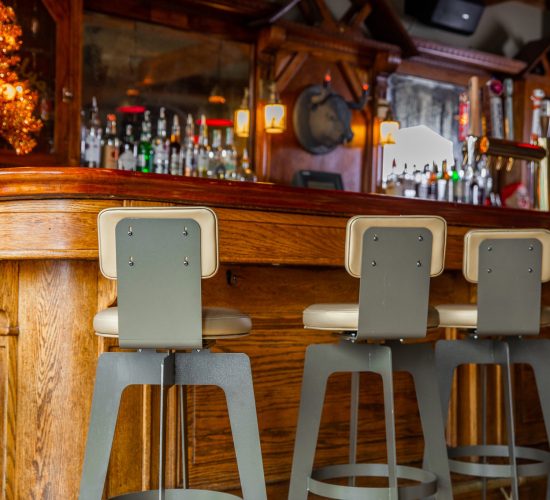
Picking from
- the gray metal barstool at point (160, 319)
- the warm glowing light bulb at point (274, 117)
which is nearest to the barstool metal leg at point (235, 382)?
the gray metal barstool at point (160, 319)

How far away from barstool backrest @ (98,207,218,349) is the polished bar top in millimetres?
376

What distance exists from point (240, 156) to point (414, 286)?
316cm

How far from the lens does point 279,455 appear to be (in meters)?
3.05

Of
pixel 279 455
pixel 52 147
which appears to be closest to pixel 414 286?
pixel 279 455

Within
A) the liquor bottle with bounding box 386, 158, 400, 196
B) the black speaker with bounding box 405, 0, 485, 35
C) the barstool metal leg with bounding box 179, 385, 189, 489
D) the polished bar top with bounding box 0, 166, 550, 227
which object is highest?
the black speaker with bounding box 405, 0, 485, 35

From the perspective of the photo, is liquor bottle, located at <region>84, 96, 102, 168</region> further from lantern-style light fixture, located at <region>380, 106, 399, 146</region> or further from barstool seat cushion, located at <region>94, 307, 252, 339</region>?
barstool seat cushion, located at <region>94, 307, 252, 339</region>

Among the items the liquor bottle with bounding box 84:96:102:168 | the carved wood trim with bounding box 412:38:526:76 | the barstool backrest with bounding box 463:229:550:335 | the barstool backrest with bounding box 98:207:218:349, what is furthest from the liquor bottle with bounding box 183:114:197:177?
the barstool backrest with bounding box 98:207:218:349

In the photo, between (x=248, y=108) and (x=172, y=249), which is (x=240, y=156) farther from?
(x=172, y=249)

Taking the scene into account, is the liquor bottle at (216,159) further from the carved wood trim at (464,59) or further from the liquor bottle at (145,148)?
the carved wood trim at (464,59)

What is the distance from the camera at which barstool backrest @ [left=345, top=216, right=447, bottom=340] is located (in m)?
2.53

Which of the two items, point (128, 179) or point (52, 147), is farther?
point (52, 147)

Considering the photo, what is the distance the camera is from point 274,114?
5.42 m

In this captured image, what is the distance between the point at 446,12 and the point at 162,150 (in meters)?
2.63

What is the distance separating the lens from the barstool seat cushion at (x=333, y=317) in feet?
8.30
